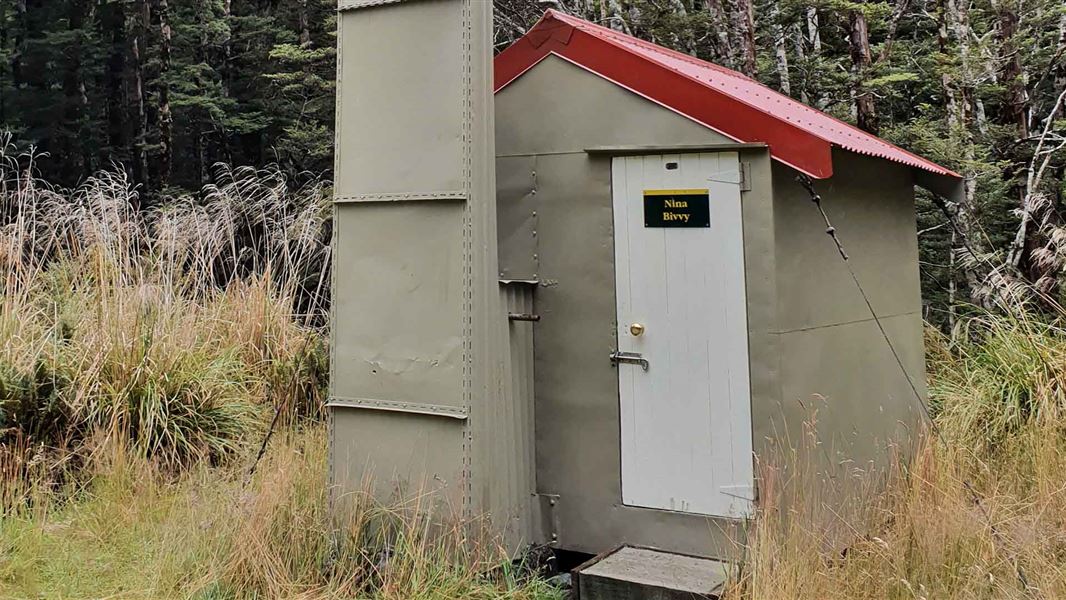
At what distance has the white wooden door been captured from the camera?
12.9 feet

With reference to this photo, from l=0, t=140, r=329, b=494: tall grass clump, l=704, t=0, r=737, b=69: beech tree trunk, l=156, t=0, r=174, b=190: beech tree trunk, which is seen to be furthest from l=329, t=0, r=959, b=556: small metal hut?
l=156, t=0, r=174, b=190: beech tree trunk

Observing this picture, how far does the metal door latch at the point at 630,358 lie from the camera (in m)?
4.15

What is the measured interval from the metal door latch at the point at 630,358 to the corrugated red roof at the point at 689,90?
110 cm

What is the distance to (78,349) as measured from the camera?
5512 millimetres

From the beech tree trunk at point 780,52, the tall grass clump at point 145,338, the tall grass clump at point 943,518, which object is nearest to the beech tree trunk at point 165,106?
the tall grass clump at point 145,338

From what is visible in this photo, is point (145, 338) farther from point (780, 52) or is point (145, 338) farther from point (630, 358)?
point (780, 52)

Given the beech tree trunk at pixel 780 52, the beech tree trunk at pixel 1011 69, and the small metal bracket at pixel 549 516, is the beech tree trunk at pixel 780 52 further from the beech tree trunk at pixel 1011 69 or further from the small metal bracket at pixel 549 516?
the small metal bracket at pixel 549 516

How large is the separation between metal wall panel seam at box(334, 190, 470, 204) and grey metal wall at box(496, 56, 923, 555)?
1.80 ft

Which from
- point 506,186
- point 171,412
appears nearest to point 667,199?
point 506,186

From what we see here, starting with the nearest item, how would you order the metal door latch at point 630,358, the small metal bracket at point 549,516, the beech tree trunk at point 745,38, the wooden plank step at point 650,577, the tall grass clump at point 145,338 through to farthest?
the wooden plank step at point 650,577 < the metal door latch at point 630,358 < the small metal bracket at point 549,516 < the tall grass clump at point 145,338 < the beech tree trunk at point 745,38

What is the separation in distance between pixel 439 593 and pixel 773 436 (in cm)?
159

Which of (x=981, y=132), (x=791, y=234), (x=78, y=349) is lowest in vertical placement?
(x=78, y=349)

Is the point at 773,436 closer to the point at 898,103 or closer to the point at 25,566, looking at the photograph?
the point at 25,566

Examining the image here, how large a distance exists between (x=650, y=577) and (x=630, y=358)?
1007mm
